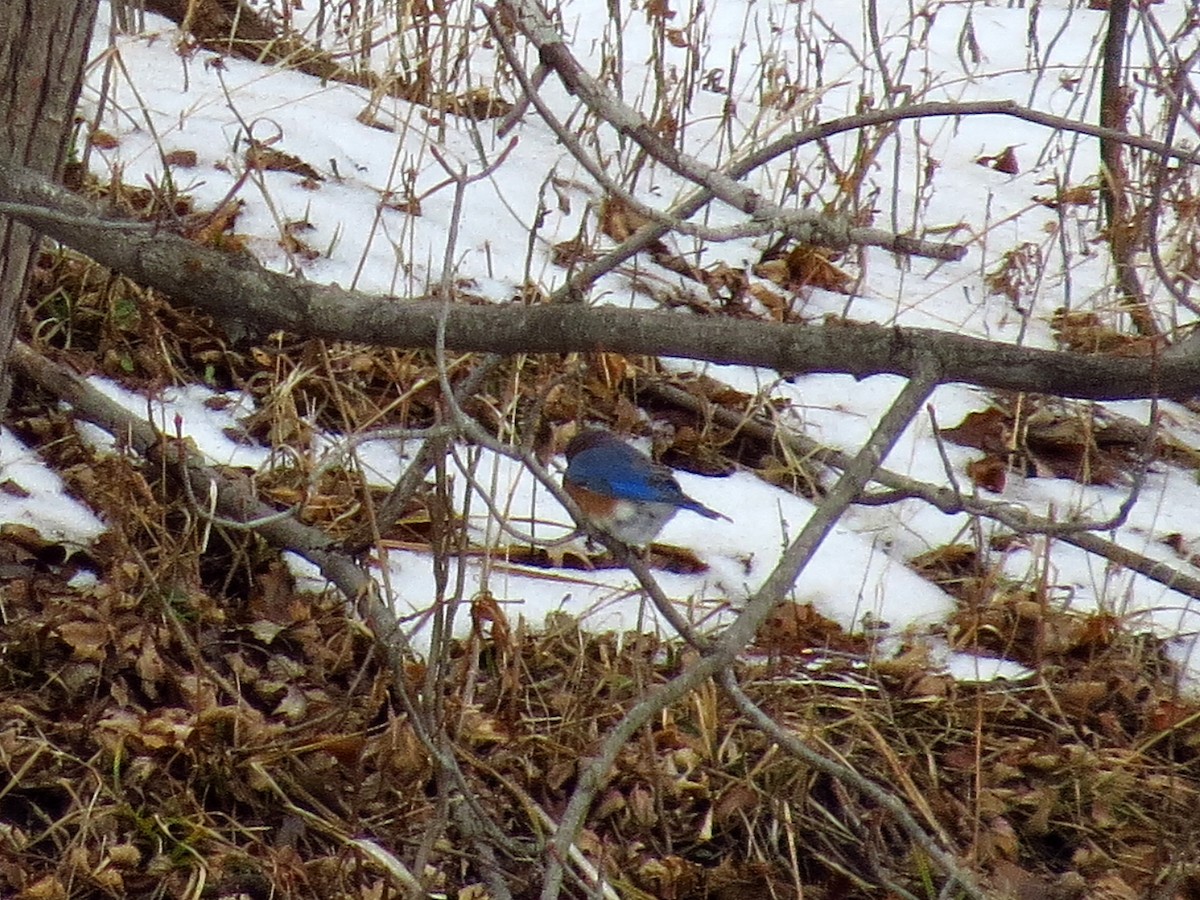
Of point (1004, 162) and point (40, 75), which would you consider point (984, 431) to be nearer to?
point (1004, 162)

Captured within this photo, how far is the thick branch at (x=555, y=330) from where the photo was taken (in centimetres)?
198

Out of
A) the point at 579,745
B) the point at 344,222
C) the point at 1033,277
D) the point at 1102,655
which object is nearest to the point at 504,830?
the point at 579,745

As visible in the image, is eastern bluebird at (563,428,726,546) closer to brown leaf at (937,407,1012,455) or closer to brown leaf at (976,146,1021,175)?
brown leaf at (937,407,1012,455)

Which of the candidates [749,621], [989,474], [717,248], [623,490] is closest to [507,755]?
[623,490]

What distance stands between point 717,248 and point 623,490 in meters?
1.46

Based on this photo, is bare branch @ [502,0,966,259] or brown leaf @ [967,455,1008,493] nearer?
bare branch @ [502,0,966,259]

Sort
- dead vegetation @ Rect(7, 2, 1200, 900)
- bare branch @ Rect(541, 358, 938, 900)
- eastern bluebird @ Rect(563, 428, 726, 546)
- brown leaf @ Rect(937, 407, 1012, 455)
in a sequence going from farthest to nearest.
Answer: brown leaf @ Rect(937, 407, 1012, 455)
eastern bluebird @ Rect(563, 428, 726, 546)
dead vegetation @ Rect(7, 2, 1200, 900)
bare branch @ Rect(541, 358, 938, 900)

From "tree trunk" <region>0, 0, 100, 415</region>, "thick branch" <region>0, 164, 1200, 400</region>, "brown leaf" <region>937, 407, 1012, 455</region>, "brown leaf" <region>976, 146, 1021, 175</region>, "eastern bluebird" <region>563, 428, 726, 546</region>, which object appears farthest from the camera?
"brown leaf" <region>976, 146, 1021, 175</region>

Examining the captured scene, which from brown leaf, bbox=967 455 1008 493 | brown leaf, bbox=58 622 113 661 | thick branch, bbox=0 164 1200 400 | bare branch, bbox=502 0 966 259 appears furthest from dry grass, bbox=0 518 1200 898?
bare branch, bbox=502 0 966 259

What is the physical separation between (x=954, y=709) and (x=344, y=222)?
2179 mm

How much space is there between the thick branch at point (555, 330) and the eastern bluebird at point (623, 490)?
1.02m

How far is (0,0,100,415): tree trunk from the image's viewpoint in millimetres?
2453

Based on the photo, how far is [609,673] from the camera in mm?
3131

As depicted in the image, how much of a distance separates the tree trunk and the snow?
2.61 feet
